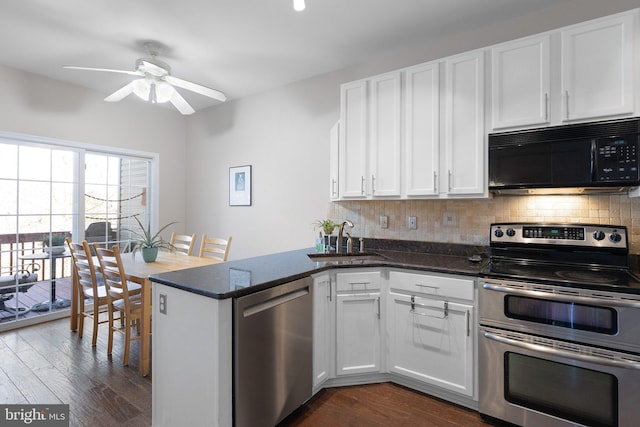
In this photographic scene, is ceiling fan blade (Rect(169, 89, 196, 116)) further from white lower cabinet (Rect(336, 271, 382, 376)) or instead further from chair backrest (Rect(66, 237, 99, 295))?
white lower cabinet (Rect(336, 271, 382, 376))

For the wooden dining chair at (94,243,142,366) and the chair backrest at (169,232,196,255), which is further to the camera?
the chair backrest at (169,232,196,255)

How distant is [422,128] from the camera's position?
2480 millimetres

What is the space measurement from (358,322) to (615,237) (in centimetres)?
165

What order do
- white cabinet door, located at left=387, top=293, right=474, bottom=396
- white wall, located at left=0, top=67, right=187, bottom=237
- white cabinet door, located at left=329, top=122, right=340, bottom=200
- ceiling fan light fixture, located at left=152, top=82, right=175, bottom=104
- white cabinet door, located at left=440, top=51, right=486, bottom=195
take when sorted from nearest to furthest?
1. white cabinet door, located at left=387, top=293, right=474, bottom=396
2. white cabinet door, located at left=440, top=51, right=486, bottom=195
3. ceiling fan light fixture, located at left=152, top=82, right=175, bottom=104
4. white cabinet door, located at left=329, top=122, right=340, bottom=200
5. white wall, located at left=0, top=67, right=187, bottom=237

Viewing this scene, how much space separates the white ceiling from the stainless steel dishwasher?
1.97m

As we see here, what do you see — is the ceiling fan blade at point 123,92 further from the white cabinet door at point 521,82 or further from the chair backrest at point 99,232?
the white cabinet door at point 521,82

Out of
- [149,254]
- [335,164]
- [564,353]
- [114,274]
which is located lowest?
[564,353]

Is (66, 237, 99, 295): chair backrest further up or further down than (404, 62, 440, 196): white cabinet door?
further down

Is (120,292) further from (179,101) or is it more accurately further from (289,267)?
(179,101)

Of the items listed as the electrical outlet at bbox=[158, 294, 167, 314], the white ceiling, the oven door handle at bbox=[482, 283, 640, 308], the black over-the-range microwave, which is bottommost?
the electrical outlet at bbox=[158, 294, 167, 314]

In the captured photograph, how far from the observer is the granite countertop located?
5.29ft

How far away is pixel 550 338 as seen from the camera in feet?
5.77

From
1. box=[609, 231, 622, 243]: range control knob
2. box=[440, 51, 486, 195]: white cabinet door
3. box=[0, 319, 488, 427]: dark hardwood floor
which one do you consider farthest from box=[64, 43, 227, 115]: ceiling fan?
box=[609, 231, 622, 243]: range control knob

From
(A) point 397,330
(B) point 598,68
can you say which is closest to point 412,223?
(A) point 397,330
